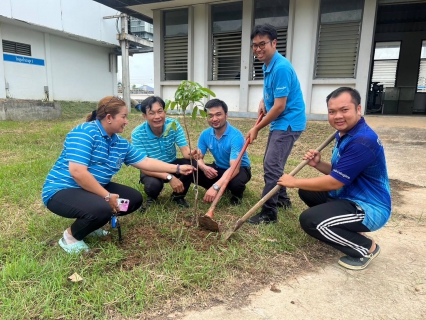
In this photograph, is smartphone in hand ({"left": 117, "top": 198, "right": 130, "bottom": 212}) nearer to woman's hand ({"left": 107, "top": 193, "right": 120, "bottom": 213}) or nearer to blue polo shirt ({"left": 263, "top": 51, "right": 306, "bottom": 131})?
woman's hand ({"left": 107, "top": 193, "right": 120, "bottom": 213})

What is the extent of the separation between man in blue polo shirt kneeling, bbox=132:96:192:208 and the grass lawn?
193 millimetres

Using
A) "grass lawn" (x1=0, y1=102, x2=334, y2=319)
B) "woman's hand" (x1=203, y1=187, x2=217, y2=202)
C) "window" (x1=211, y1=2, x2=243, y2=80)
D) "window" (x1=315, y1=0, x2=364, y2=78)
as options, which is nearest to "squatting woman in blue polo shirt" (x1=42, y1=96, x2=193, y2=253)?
"grass lawn" (x1=0, y1=102, x2=334, y2=319)

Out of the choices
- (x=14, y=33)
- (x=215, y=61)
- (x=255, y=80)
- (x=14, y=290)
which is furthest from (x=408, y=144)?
(x=14, y=33)

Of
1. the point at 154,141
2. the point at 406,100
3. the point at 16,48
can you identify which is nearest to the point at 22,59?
the point at 16,48

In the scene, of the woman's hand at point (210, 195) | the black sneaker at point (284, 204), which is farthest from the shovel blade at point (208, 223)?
the black sneaker at point (284, 204)

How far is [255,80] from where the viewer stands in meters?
8.80

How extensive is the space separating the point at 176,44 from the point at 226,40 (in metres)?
1.64

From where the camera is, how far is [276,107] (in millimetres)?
2619

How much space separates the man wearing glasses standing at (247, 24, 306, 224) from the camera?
8.50 feet

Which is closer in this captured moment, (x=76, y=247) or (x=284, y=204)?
(x=76, y=247)

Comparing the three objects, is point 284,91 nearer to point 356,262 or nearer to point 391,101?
point 356,262

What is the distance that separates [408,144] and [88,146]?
241 inches

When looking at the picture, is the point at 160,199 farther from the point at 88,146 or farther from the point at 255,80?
the point at 255,80

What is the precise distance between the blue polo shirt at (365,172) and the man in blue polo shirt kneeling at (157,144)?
4.96 ft
